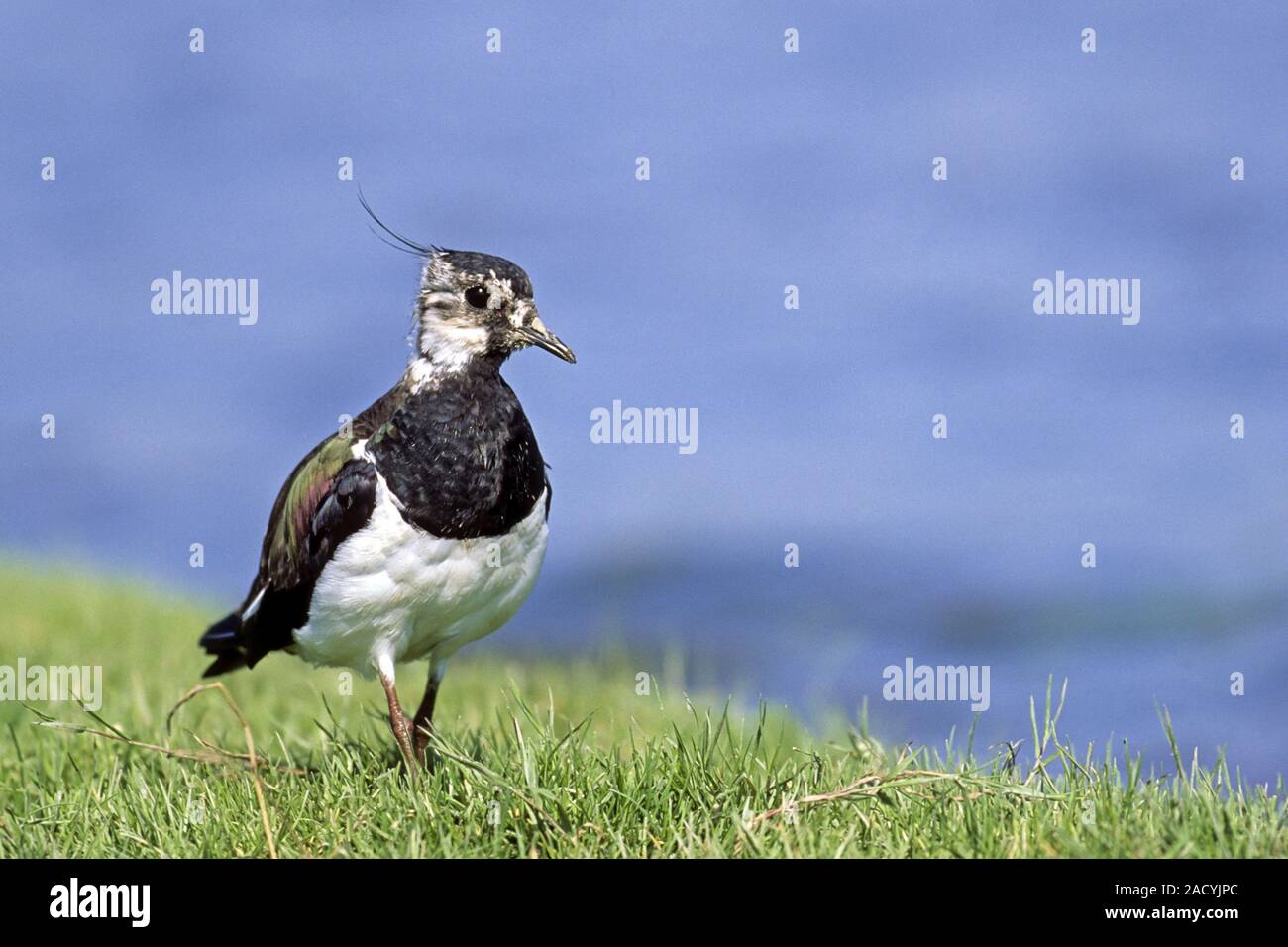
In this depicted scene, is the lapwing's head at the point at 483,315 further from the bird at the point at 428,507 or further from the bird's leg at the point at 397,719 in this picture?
the bird's leg at the point at 397,719

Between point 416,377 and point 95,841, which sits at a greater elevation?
point 416,377

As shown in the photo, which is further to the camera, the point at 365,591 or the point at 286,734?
the point at 286,734

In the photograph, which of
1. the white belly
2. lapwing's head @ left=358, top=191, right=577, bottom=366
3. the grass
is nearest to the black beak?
lapwing's head @ left=358, top=191, right=577, bottom=366

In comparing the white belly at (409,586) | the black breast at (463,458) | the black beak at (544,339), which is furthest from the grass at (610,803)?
the black beak at (544,339)

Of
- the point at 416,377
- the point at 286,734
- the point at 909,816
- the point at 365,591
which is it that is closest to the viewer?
the point at 909,816

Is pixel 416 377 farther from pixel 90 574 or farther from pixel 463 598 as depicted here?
pixel 90 574
